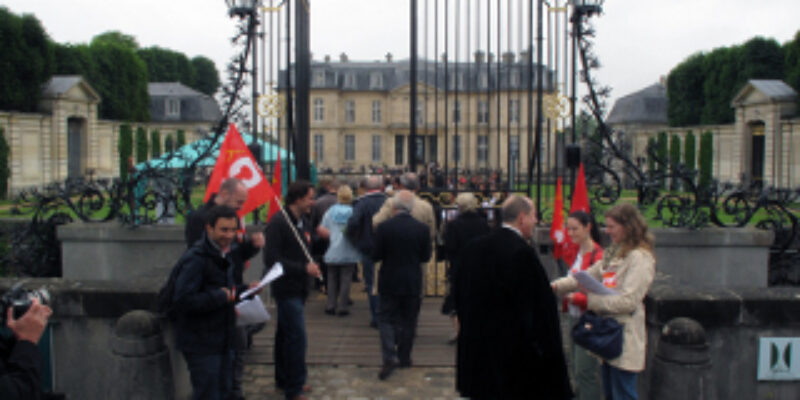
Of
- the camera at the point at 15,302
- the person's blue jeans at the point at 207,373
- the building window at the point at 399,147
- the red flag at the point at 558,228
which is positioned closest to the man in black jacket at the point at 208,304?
the person's blue jeans at the point at 207,373

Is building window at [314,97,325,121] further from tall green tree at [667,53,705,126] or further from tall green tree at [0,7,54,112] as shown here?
tall green tree at [667,53,705,126]

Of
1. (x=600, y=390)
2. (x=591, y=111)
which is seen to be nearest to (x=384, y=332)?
(x=600, y=390)

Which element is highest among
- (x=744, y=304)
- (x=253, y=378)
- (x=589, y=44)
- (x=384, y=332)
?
(x=589, y=44)

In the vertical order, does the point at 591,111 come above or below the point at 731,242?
above

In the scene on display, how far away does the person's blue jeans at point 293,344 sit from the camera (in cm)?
512

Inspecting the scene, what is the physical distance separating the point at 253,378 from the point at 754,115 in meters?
35.8

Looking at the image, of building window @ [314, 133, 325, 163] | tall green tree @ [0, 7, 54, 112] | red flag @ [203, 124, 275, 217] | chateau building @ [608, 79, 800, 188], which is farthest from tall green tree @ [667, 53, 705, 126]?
red flag @ [203, 124, 275, 217]

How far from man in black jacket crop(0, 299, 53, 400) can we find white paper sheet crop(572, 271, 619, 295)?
2.88 meters

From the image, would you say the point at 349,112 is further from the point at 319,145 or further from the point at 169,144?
the point at 169,144

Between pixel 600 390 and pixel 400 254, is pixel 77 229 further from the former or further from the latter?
pixel 600 390

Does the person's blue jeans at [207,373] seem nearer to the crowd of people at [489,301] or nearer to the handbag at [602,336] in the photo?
the crowd of people at [489,301]

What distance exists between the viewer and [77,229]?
7.29 m

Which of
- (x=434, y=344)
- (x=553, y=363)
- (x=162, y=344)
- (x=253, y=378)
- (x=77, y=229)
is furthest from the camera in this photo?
(x=77, y=229)

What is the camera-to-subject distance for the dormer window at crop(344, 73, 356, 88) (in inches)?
2247
